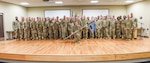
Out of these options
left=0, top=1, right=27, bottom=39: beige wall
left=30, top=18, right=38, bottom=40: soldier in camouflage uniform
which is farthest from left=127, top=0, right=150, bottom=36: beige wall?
left=0, top=1, right=27, bottom=39: beige wall

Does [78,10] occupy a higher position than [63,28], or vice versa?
[78,10]

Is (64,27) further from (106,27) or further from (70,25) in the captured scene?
(106,27)

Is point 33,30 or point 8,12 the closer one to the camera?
point 33,30

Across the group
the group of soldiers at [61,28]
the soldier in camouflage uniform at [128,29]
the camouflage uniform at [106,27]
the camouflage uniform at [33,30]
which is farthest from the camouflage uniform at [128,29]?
the camouflage uniform at [33,30]

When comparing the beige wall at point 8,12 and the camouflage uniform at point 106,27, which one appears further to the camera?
the beige wall at point 8,12

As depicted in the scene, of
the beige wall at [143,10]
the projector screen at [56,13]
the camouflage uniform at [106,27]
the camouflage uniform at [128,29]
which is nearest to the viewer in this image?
→ the camouflage uniform at [128,29]

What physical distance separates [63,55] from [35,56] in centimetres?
77

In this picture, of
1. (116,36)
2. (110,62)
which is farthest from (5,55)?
(116,36)

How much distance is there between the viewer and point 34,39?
830cm

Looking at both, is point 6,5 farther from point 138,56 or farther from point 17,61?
point 138,56

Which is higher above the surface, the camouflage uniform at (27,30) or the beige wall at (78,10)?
the beige wall at (78,10)

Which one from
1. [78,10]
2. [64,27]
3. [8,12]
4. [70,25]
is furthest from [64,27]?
[78,10]

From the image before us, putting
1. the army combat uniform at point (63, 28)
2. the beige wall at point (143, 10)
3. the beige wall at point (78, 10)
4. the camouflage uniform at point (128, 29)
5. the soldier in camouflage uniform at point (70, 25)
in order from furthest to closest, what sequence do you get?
1. the beige wall at point (78, 10)
2. the beige wall at point (143, 10)
3. the army combat uniform at point (63, 28)
4. the soldier in camouflage uniform at point (70, 25)
5. the camouflage uniform at point (128, 29)

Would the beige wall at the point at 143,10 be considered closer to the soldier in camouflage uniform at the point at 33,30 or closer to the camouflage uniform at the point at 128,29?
the camouflage uniform at the point at 128,29
